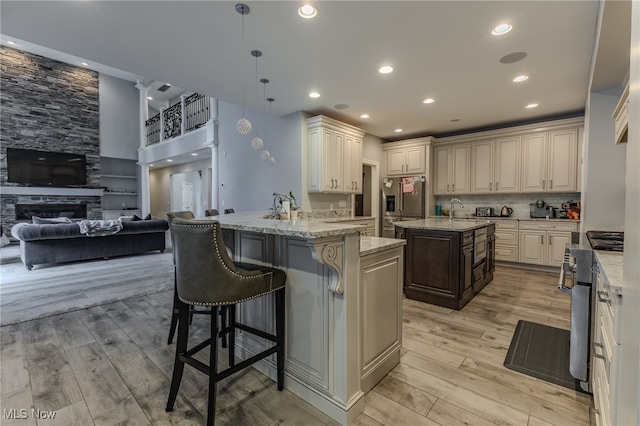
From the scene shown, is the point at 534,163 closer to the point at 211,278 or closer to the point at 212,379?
the point at 211,278

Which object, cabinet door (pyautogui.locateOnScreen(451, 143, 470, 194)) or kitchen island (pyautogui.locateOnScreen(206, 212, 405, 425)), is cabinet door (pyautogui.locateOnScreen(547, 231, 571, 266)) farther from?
kitchen island (pyautogui.locateOnScreen(206, 212, 405, 425))

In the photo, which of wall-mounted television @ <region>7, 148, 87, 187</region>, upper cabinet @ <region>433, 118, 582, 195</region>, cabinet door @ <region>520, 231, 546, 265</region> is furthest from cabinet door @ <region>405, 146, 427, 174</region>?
wall-mounted television @ <region>7, 148, 87, 187</region>

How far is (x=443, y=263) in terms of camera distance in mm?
3299

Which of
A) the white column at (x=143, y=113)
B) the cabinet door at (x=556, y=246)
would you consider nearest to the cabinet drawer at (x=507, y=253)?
the cabinet door at (x=556, y=246)

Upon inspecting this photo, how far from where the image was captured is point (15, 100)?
317 inches

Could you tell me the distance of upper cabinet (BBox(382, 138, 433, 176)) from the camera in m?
6.14

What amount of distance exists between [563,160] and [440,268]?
137 inches

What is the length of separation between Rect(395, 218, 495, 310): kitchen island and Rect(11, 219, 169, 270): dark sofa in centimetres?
525

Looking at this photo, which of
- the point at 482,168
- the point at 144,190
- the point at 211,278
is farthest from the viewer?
the point at 144,190

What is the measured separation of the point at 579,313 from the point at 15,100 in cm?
1250

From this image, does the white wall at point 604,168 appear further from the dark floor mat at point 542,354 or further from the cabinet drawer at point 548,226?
the cabinet drawer at point 548,226

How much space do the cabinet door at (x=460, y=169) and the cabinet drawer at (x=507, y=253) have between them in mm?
1270

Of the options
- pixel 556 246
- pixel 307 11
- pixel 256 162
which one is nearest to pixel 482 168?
pixel 556 246

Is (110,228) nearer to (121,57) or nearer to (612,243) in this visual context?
(121,57)
